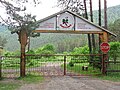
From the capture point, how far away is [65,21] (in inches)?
696

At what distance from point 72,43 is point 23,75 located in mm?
76952

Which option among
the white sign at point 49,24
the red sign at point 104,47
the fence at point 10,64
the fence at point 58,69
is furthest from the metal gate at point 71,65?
the white sign at point 49,24

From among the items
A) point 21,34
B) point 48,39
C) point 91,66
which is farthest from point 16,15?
point 48,39

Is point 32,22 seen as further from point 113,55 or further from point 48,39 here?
point 48,39

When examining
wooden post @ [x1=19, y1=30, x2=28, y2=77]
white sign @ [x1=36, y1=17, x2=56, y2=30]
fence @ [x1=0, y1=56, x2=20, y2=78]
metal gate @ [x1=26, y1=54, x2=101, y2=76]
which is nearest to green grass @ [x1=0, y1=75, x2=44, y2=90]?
wooden post @ [x1=19, y1=30, x2=28, y2=77]

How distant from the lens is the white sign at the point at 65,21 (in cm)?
1758

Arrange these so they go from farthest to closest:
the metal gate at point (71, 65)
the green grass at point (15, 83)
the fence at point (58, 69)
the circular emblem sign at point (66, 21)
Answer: the metal gate at point (71, 65)
the fence at point (58, 69)
the circular emblem sign at point (66, 21)
the green grass at point (15, 83)

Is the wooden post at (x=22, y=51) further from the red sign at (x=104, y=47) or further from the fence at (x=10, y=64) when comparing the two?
the red sign at (x=104, y=47)

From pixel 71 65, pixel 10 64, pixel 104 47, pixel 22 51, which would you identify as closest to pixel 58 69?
pixel 71 65

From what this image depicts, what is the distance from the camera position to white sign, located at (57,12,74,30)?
17578 millimetres

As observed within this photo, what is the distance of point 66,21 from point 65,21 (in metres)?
0.06

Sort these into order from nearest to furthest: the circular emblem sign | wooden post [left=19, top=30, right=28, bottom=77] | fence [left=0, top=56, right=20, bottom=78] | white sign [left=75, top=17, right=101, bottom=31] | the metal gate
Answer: wooden post [left=19, top=30, right=28, bottom=77], fence [left=0, top=56, right=20, bottom=78], the circular emblem sign, white sign [left=75, top=17, right=101, bottom=31], the metal gate

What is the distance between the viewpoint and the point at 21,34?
53.5 feet

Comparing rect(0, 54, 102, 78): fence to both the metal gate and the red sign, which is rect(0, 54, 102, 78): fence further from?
the red sign
